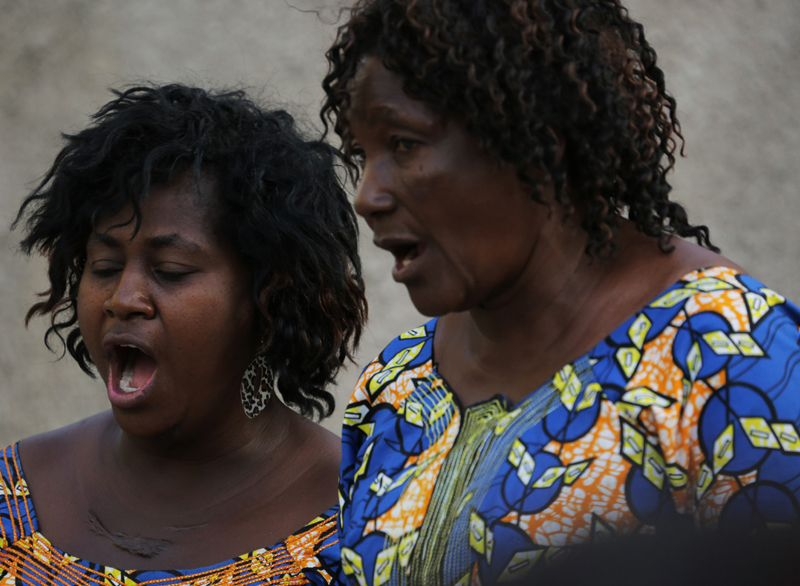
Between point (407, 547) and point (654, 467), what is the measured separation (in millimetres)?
459

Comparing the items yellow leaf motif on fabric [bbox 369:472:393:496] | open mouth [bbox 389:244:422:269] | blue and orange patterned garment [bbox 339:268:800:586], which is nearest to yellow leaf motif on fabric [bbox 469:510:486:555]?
blue and orange patterned garment [bbox 339:268:800:586]

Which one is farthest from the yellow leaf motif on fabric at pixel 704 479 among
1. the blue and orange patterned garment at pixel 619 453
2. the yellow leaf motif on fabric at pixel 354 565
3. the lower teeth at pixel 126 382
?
the lower teeth at pixel 126 382

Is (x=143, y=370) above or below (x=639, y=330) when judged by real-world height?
above

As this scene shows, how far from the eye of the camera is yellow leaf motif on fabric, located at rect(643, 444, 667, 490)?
1.33 m

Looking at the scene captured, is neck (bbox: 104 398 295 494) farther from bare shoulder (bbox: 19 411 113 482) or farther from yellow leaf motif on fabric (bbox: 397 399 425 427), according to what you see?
yellow leaf motif on fabric (bbox: 397 399 425 427)

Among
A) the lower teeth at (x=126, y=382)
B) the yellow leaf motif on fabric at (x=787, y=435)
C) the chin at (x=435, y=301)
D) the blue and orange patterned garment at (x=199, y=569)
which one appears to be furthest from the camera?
the lower teeth at (x=126, y=382)

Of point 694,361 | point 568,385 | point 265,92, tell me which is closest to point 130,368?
point 568,385

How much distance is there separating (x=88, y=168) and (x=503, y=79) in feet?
4.46

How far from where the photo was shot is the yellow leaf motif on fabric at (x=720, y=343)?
50.9 inches

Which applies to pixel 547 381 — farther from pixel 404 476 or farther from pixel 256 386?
pixel 256 386

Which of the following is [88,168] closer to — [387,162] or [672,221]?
[387,162]

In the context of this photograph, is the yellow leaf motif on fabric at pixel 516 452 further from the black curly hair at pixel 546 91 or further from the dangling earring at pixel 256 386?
the dangling earring at pixel 256 386

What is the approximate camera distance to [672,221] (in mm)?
1578

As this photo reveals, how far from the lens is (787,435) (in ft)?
4.06
